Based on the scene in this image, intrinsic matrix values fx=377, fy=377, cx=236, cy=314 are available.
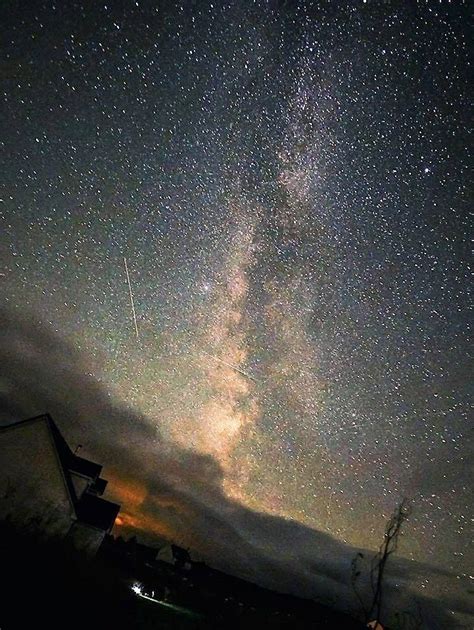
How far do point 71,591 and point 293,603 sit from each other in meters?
58.8

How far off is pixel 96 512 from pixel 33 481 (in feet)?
18.8

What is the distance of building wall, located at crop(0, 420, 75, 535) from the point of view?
25.2 metres

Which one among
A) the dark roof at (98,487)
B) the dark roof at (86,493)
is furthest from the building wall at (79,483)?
the dark roof at (98,487)

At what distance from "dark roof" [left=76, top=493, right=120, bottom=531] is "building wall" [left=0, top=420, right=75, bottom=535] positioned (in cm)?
178

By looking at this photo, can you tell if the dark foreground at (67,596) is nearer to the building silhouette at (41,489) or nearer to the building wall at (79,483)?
the building silhouette at (41,489)

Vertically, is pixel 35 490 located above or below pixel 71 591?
above

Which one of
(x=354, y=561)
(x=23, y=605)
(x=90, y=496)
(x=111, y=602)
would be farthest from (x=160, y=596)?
(x=23, y=605)

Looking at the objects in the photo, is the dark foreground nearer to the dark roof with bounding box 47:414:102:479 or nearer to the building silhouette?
the building silhouette

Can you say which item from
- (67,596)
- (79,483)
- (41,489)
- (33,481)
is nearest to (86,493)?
(79,483)

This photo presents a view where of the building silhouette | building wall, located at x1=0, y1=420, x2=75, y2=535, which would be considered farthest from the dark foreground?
building wall, located at x1=0, y1=420, x2=75, y2=535

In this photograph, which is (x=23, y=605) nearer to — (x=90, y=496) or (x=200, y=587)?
(x=90, y=496)

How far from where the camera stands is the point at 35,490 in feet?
84.2

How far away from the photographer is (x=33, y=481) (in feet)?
84.7

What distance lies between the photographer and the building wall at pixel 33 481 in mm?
25234
